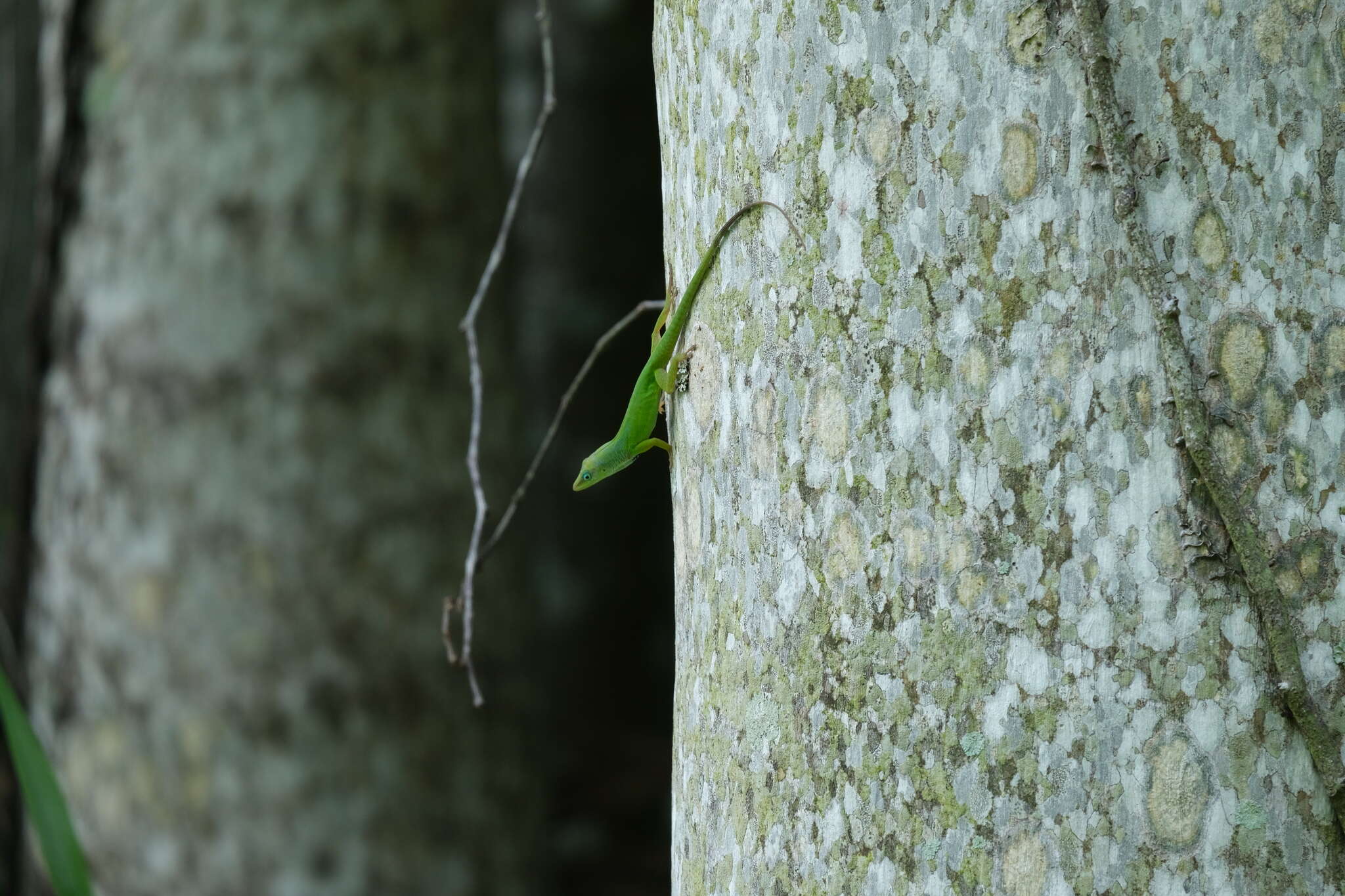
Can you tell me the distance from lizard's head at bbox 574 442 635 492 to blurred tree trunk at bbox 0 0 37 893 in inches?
83.8

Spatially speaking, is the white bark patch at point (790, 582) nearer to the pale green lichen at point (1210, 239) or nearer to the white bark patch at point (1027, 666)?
the white bark patch at point (1027, 666)

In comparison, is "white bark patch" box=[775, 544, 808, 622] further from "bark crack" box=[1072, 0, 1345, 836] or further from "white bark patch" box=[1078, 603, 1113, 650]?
"bark crack" box=[1072, 0, 1345, 836]

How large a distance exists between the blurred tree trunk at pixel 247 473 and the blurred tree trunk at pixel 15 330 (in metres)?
0.19

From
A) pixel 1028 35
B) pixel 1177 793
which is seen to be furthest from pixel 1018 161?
pixel 1177 793

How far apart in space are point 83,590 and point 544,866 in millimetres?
1938

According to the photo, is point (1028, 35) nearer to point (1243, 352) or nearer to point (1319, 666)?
point (1243, 352)

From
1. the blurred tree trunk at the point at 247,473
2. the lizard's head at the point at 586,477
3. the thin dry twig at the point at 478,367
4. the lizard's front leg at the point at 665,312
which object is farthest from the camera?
the blurred tree trunk at the point at 247,473

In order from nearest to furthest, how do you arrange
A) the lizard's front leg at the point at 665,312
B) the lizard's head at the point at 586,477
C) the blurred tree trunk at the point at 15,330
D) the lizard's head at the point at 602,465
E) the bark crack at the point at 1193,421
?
1. the bark crack at the point at 1193,421
2. the lizard's front leg at the point at 665,312
3. the lizard's head at the point at 602,465
4. the lizard's head at the point at 586,477
5. the blurred tree trunk at the point at 15,330

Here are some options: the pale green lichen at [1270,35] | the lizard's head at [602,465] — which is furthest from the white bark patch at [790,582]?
the lizard's head at [602,465]

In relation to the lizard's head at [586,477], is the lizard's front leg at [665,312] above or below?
above

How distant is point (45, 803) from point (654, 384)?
4.29 ft

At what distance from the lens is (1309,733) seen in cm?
100

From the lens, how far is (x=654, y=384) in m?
2.14

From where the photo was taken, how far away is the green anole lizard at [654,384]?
52.7 inches
